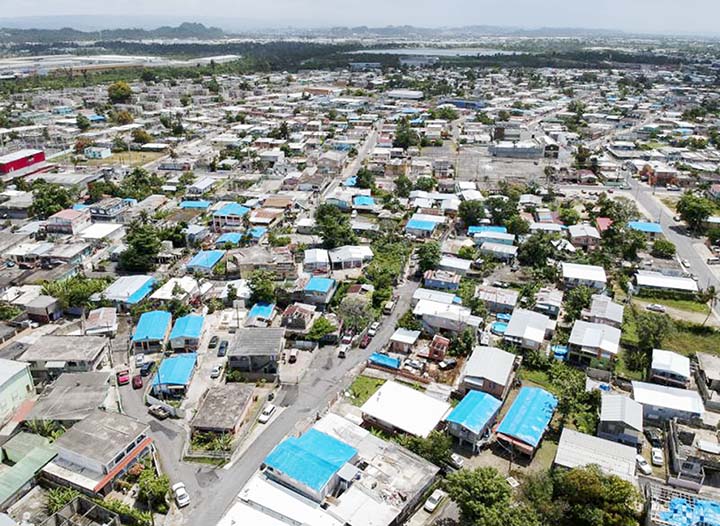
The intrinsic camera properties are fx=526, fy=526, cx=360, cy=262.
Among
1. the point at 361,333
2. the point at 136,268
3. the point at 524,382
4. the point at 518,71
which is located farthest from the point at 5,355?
the point at 518,71

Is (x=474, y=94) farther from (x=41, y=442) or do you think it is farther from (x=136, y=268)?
(x=41, y=442)

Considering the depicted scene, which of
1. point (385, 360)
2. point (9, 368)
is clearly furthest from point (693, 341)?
point (9, 368)

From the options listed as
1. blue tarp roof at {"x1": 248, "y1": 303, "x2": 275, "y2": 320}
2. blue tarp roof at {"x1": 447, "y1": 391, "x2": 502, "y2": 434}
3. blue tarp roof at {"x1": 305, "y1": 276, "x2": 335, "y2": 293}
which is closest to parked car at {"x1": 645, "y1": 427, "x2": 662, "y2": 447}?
blue tarp roof at {"x1": 447, "y1": 391, "x2": 502, "y2": 434}

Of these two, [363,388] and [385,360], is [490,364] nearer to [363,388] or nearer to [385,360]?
[385,360]

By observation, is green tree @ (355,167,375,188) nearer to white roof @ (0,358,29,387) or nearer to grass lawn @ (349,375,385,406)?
grass lawn @ (349,375,385,406)

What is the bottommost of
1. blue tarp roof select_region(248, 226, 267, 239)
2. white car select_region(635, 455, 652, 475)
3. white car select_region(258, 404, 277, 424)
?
white car select_region(635, 455, 652, 475)

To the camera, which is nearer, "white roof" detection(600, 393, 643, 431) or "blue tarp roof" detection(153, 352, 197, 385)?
"white roof" detection(600, 393, 643, 431)

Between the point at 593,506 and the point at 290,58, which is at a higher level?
the point at 290,58
